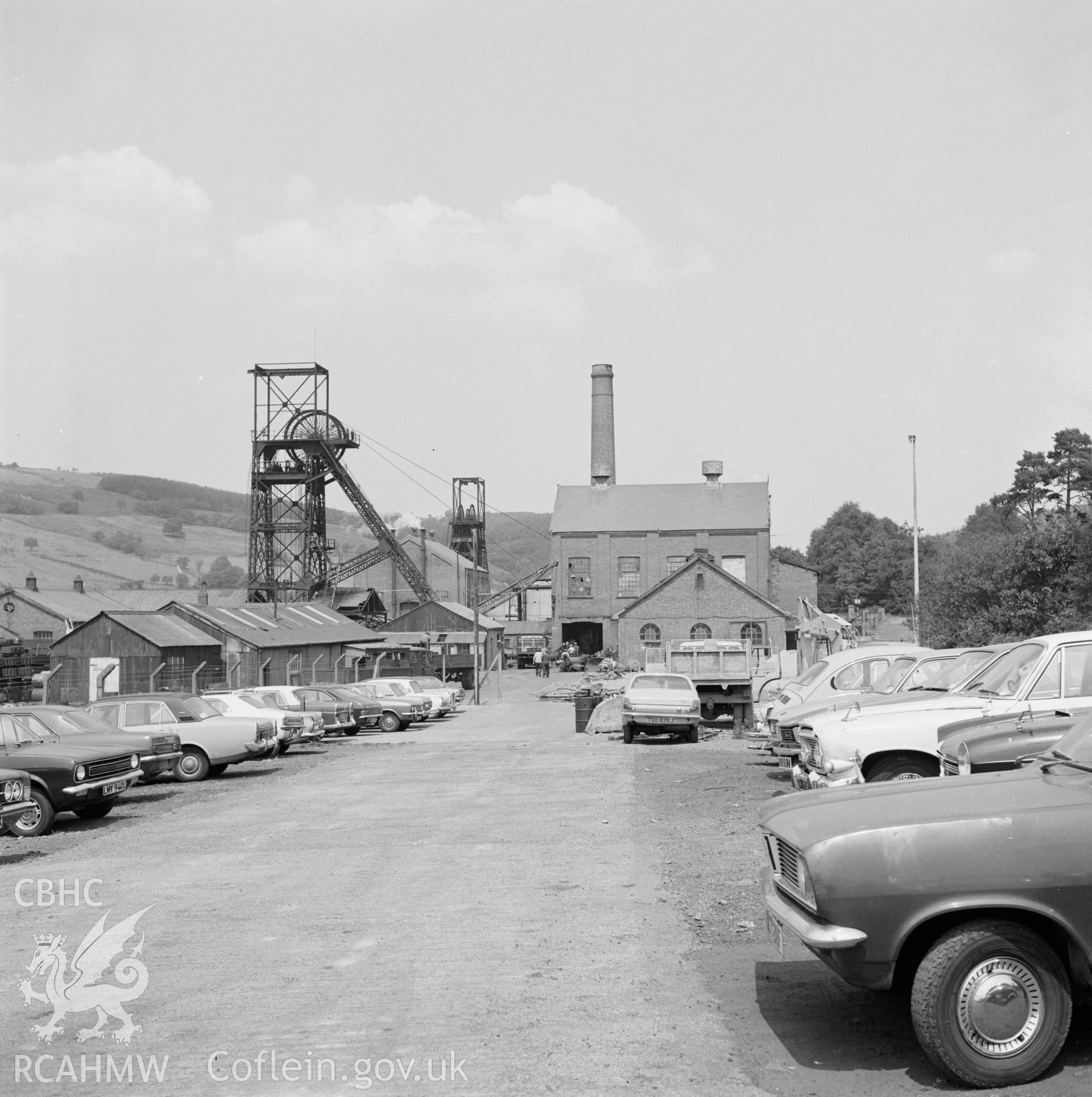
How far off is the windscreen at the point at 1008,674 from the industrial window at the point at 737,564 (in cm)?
6657

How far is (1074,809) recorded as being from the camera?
5984 millimetres

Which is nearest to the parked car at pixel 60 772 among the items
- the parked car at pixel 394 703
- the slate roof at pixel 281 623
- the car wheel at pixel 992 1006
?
the car wheel at pixel 992 1006

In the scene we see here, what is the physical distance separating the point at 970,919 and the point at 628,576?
73105 millimetres

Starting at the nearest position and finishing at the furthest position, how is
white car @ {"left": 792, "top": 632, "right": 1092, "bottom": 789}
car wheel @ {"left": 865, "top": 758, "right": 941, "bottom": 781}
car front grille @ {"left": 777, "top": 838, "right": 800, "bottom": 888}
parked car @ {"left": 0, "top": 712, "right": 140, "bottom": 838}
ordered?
1. car front grille @ {"left": 777, "top": 838, "right": 800, "bottom": 888}
2. white car @ {"left": 792, "top": 632, "right": 1092, "bottom": 789}
3. car wheel @ {"left": 865, "top": 758, "right": 941, "bottom": 781}
4. parked car @ {"left": 0, "top": 712, "right": 140, "bottom": 838}

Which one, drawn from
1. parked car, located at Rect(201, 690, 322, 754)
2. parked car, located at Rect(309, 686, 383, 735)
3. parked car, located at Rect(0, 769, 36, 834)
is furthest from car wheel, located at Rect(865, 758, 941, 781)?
parked car, located at Rect(309, 686, 383, 735)

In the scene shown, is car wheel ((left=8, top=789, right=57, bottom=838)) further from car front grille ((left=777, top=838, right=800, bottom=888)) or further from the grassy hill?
the grassy hill

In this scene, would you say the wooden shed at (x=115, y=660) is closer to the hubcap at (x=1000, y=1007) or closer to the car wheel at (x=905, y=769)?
the car wheel at (x=905, y=769)

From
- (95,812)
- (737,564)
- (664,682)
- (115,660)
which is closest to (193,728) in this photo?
(95,812)

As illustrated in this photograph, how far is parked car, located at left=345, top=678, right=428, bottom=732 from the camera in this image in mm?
35562

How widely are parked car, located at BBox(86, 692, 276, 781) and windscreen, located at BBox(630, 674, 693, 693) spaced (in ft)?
30.7

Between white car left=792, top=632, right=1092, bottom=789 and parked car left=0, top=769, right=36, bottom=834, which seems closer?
white car left=792, top=632, right=1092, bottom=789

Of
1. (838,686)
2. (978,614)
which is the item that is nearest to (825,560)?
(978,614)

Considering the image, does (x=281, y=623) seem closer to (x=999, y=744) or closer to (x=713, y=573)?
(x=713, y=573)

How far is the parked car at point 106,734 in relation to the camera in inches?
690
